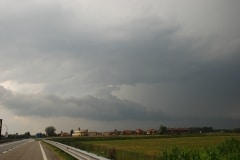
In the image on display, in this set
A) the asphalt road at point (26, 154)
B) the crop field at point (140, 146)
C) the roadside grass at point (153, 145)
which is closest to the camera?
the crop field at point (140, 146)

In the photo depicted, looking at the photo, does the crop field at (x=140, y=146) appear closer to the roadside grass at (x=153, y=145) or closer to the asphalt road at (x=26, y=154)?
the roadside grass at (x=153, y=145)

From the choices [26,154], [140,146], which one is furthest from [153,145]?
[26,154]

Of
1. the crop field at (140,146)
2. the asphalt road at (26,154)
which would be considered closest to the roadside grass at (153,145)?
the crop field at (140,146)

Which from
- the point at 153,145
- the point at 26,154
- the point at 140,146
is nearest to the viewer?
the point at 26,154

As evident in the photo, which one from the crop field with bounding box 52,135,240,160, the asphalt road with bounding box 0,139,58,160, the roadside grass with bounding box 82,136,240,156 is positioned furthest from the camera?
the roadside grass with bounding box 82,136,240,156

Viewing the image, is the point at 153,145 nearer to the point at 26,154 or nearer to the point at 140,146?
the point at 140,146

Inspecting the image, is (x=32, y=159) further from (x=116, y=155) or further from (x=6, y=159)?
(x=116, y=155)

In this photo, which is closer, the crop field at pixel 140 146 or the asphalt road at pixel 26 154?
the crop field at pixel 140 146

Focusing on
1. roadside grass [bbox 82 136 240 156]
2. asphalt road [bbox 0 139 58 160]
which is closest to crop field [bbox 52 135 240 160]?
roadside grass [bbox 82 136 240 156]

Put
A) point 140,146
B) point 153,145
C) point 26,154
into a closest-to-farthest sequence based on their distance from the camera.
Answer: point 26,154, point 140,146, point 153,145

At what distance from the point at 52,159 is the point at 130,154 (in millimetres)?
10713

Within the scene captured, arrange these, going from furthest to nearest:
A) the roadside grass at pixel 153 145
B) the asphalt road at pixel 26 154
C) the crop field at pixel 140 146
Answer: the roadside grass at pixel 153 145, the asphalt road at pixel 26 154, the crop field at pixel 140 146

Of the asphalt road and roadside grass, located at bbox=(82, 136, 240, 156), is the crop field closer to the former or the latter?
roadside grass, located at bbox=(82, 136, 240, 156)

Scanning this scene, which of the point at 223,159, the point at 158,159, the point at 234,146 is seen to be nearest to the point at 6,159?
the point at 158,159
